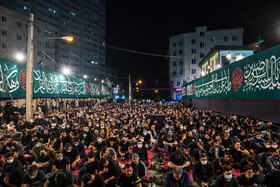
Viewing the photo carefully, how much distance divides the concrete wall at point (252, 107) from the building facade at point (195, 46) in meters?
42.4

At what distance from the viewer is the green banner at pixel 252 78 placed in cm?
1202

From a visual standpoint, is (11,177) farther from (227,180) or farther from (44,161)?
(227,180)

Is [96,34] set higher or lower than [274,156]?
higher

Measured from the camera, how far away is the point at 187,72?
64.6m

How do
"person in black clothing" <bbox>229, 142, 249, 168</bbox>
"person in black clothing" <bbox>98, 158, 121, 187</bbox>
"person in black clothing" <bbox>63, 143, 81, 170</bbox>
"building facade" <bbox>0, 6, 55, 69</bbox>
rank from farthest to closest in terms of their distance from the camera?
"building facade" <bbox>0, 6, 55, 69</bbox> < "person in black clothing" <bbox>229, 142, 249, 168</bbox> < "person in black clothing" <bbox>63, 143, 81, 170</bbox> < "person in black clothing" <bbox>98, 158, 121, 187</bbox>

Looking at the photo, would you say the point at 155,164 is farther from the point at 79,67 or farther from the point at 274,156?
the point at 79,67

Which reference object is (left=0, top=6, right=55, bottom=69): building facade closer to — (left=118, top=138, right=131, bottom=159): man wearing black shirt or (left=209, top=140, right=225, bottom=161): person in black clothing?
(left=118, top=138, right=131, bottom=159): man wearing black shirt

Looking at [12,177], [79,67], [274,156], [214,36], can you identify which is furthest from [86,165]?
[79,67]

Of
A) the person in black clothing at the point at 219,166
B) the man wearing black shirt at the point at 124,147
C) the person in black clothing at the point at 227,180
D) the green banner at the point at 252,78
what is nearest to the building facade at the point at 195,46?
the green banner at the point at 252,78

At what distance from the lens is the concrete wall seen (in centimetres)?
1230

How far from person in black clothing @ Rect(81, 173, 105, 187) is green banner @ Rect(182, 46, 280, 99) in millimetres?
11144

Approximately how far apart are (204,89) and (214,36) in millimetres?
41750

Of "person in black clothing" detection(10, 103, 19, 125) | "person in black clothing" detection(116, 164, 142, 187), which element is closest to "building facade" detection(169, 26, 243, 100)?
"person in black clothing" detection(10, 103, 19, 125)

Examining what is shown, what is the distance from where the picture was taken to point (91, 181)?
531cm
